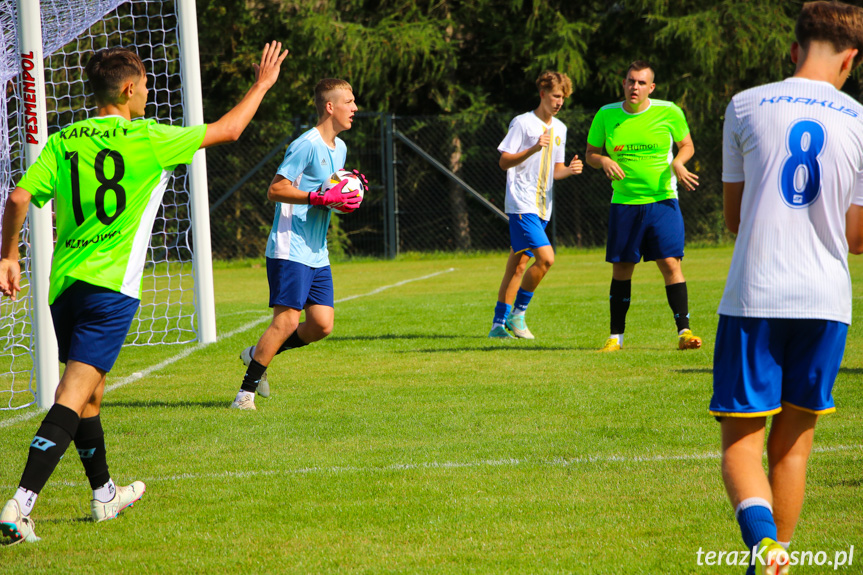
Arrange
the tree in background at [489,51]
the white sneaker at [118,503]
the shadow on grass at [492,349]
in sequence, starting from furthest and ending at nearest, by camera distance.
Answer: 1. the tree in background at [489,51]
2. the shadow on grass at [492,349]
3. the white sneaker at [118,503]

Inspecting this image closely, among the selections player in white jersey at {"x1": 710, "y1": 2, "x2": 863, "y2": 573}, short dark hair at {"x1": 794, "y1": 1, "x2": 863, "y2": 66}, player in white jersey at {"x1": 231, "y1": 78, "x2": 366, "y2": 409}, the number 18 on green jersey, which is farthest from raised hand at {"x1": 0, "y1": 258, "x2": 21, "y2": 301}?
short dark hair at {"x1": 794, "y1": 1, "x2": 863, "y2": 66}

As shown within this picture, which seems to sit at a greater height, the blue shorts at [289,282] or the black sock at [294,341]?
the blue shorts at [289,282]

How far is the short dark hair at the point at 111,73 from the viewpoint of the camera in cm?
374

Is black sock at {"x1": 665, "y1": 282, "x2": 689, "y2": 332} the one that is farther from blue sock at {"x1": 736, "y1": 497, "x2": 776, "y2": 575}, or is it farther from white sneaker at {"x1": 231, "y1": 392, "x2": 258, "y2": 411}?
blue sock at {"x1": 736, "y1": 497, "x2": 776, "y2": 575}

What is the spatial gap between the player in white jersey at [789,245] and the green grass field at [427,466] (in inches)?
25.5

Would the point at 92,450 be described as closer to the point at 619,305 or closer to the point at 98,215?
the point at 98,215

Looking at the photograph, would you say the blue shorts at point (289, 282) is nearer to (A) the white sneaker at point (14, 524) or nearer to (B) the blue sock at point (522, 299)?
(A) the white sneaker at point (14, 524)

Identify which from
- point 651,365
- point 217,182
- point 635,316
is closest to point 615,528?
point 651,365

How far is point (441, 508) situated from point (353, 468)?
0.78m

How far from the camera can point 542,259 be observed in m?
8.55

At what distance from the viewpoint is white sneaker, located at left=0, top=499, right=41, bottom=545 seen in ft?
11.4

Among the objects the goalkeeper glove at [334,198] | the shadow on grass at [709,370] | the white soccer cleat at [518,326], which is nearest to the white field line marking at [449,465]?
the goalkeeper glove at [334,198]

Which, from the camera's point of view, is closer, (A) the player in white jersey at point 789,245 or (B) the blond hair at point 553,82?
(A) the player in white jersey at point 789,245

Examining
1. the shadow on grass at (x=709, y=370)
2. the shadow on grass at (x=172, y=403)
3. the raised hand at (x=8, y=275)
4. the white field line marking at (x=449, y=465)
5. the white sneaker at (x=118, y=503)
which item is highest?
the raised hand at (x=8, y=275)
